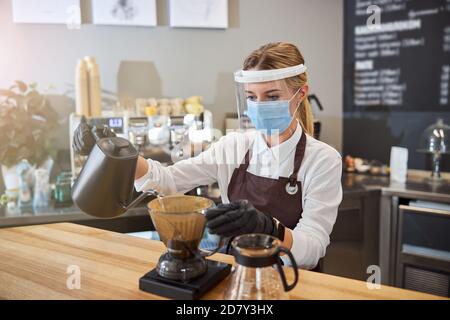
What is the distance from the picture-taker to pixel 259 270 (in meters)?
0.99

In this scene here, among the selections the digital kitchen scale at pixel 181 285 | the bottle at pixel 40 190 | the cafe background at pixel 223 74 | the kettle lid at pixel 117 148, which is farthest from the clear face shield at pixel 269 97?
the bottle at pixel 40 190

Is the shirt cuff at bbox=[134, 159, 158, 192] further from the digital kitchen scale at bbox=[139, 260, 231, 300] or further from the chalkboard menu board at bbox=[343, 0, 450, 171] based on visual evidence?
the chalkboard menu board at bbox=[343, 0, 450, 171]

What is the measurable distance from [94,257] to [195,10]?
2298 mm

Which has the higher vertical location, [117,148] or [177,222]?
[117,148]

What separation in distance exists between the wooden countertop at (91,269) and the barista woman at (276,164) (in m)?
0.25

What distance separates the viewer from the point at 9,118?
264 cm

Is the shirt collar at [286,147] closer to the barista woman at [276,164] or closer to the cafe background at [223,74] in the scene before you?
the barista woman at [276,164]

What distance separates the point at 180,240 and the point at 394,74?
9.12ft

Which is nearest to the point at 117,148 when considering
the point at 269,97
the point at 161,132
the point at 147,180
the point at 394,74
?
the point at 147,180

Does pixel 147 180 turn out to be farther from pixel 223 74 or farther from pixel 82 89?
pixel 223 74

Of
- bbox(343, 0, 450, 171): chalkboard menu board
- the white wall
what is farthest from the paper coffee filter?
bbox(343, 0, 450, 171): chalkboard menu board

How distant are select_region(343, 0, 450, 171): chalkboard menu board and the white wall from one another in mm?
123

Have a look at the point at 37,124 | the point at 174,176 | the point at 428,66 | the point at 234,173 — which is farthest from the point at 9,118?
the point at 428,66

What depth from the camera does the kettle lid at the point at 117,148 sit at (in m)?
1.23
